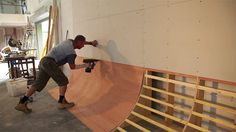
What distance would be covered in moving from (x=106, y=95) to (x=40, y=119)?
46.5 inches

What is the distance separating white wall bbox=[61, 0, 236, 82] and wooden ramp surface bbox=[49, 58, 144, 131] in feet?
0.67

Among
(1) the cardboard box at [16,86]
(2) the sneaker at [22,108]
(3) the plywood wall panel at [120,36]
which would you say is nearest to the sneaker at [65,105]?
(2) the sneaker at [22,108]

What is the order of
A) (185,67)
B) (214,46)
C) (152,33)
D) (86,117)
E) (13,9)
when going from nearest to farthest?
1. (214,46)
2. (185,67)
3. (152,33)
4. (86,117)
5. (13,9)

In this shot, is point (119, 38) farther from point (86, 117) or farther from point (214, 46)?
point (214, 46)

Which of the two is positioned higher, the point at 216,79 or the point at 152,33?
the point at 152,33

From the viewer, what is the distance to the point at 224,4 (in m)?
1.92

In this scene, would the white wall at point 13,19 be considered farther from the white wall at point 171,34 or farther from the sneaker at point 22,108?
the sneaker at point 22,108

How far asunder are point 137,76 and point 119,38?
2.59 ft

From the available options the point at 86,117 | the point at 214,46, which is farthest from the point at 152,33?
the point at 86,117

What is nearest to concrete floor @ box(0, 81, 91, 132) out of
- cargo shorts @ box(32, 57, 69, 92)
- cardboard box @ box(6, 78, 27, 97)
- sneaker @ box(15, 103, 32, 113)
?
sneaker @ box(15, 103, 32, 113)

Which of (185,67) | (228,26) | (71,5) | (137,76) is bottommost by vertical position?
(137,76)

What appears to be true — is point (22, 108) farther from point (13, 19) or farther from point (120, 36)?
point (13, 19)

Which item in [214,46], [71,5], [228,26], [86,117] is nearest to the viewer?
[228,26]

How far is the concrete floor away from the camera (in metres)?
3.03
